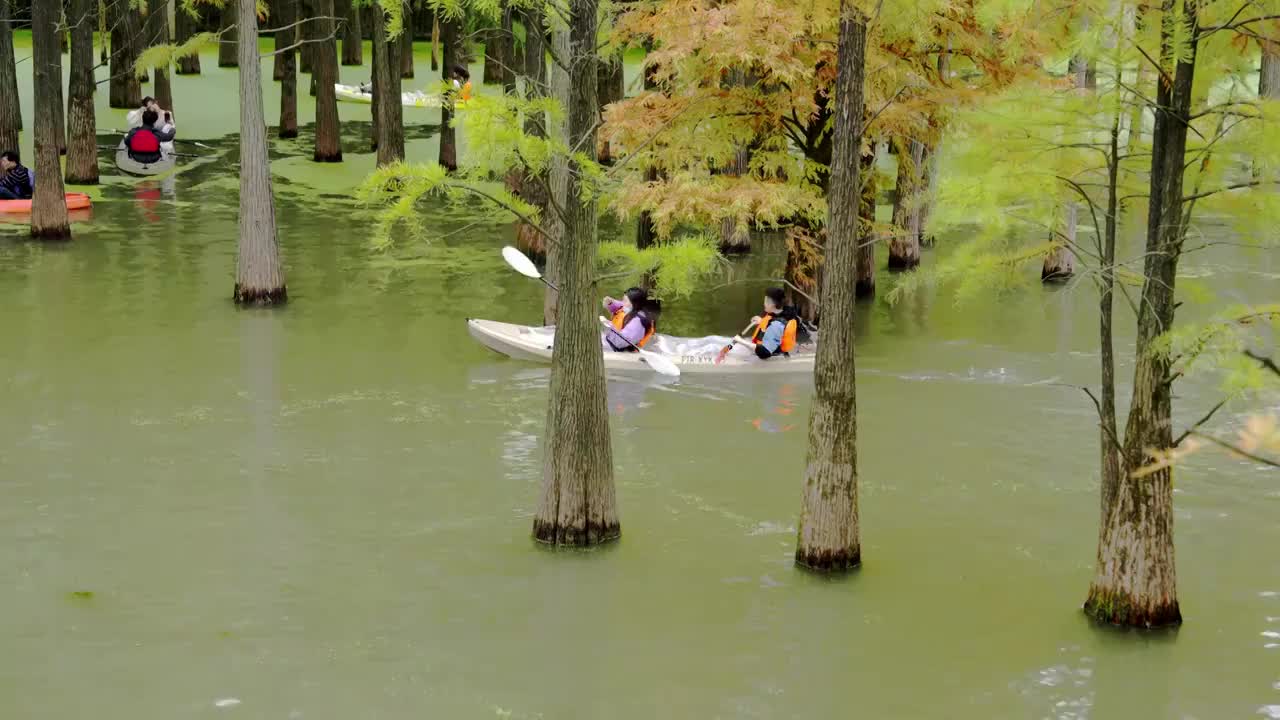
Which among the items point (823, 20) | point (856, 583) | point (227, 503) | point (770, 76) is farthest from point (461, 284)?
point (856, 583)

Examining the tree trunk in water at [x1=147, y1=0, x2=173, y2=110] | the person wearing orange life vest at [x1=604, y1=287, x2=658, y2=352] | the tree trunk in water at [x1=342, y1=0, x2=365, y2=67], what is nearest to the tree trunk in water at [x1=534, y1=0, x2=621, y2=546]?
the person wearing orange life vest at [x1=604, y1=287, x2=658, y2=352]

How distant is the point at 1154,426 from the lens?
32.8 ft

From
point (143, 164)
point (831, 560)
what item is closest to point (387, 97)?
point (143, 164)

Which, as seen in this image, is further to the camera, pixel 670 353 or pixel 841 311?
pixel 670 353

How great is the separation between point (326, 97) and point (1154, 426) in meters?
26.5

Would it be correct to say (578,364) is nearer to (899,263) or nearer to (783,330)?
(783,330)

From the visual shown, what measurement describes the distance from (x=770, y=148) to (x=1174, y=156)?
10.1 metres

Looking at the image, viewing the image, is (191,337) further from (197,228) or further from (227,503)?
(197,228)

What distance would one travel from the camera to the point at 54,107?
1022 inches

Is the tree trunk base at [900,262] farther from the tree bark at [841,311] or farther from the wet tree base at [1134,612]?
the wet tree base at [1134,612]

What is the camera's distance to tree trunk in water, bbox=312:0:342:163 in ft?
109

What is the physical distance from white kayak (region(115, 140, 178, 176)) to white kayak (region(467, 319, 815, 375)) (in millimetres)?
17251

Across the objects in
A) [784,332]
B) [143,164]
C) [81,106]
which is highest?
[81,106]

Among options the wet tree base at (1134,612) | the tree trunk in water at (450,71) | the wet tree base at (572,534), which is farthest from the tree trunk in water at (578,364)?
the tree trunk in water at (450,71)
